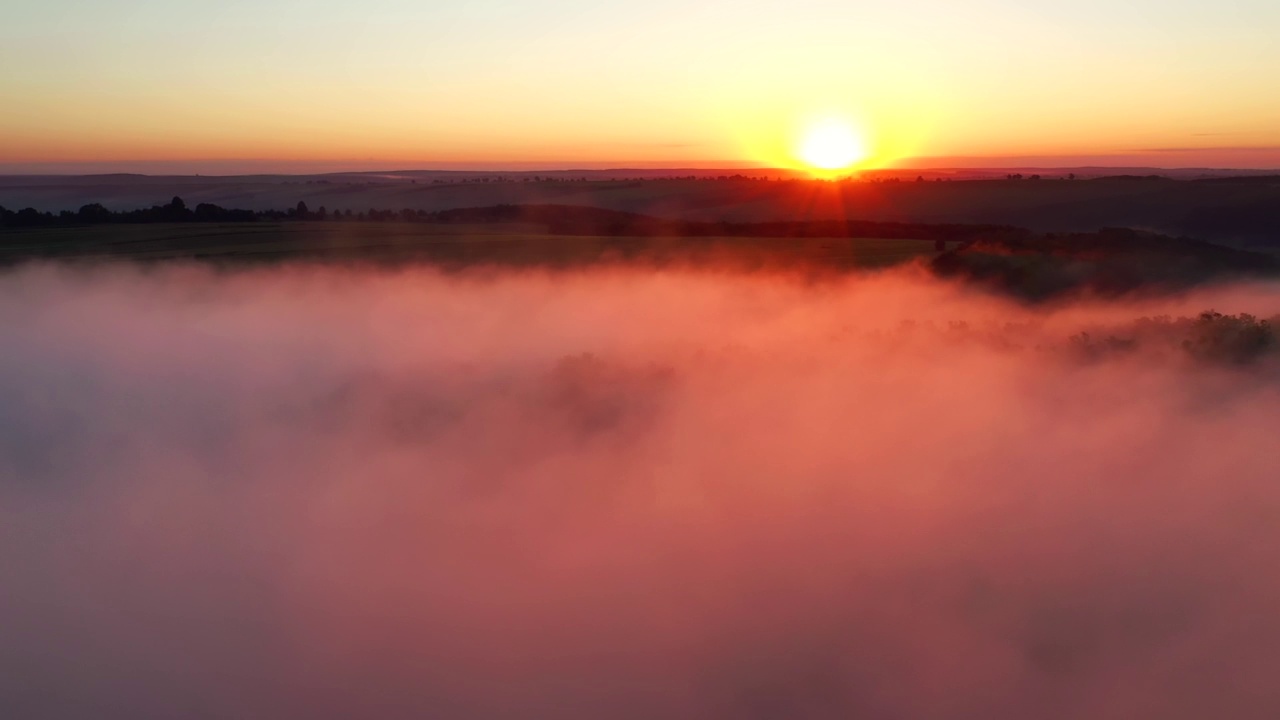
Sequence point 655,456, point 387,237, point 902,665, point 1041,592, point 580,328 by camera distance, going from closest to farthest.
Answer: point 902,665
point 1041,592
point 655,456
point 580,328
point 387,237

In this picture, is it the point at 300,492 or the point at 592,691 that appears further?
the point at 300,492

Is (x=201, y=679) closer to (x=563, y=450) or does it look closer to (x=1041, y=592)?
(x=563, y=450)

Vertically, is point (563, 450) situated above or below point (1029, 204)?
below

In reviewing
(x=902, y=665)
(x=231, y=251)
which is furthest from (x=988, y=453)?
(x=231, y=251)

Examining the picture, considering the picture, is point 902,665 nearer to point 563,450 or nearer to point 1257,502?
point 1257,502

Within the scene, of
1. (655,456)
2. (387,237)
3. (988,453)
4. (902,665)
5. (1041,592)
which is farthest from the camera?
(387,237)

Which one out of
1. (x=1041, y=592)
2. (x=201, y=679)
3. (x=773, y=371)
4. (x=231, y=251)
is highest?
(x=231, y=251)
